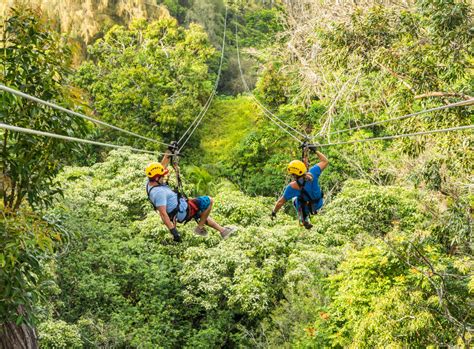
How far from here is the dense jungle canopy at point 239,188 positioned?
5.66m

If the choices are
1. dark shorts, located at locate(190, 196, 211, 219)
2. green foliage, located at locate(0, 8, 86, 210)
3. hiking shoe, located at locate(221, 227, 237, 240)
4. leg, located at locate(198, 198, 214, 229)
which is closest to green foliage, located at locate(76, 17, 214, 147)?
hiking shoe, located at locate(221, 227, 237, 240)

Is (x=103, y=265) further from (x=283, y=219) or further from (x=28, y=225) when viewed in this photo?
(x=28, y=225)

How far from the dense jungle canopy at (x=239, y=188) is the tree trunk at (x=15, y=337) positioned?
0.01 metres

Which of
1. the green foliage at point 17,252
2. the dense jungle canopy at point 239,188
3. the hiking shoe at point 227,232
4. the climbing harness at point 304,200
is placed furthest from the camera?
the hiking shoe at point 227,232

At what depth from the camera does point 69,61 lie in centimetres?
580

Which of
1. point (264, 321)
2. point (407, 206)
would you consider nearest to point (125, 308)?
point (264, 321)

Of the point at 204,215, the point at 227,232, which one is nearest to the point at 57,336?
the point at 227,232

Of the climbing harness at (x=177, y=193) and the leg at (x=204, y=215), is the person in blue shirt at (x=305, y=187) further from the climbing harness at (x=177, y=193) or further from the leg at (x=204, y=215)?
the climbing harness at (x=177, y=193)

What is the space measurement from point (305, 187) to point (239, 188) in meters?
14.0

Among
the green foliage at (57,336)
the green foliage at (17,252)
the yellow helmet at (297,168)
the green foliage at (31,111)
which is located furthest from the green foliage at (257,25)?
the green foliage at (17,252)

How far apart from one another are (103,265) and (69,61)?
8.68m

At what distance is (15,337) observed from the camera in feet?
19.4

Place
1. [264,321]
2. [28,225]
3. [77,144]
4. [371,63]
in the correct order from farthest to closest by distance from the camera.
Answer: [264,321], [371,63], [77,144], [28,225]

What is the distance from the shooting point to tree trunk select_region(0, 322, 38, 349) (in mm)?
5848
